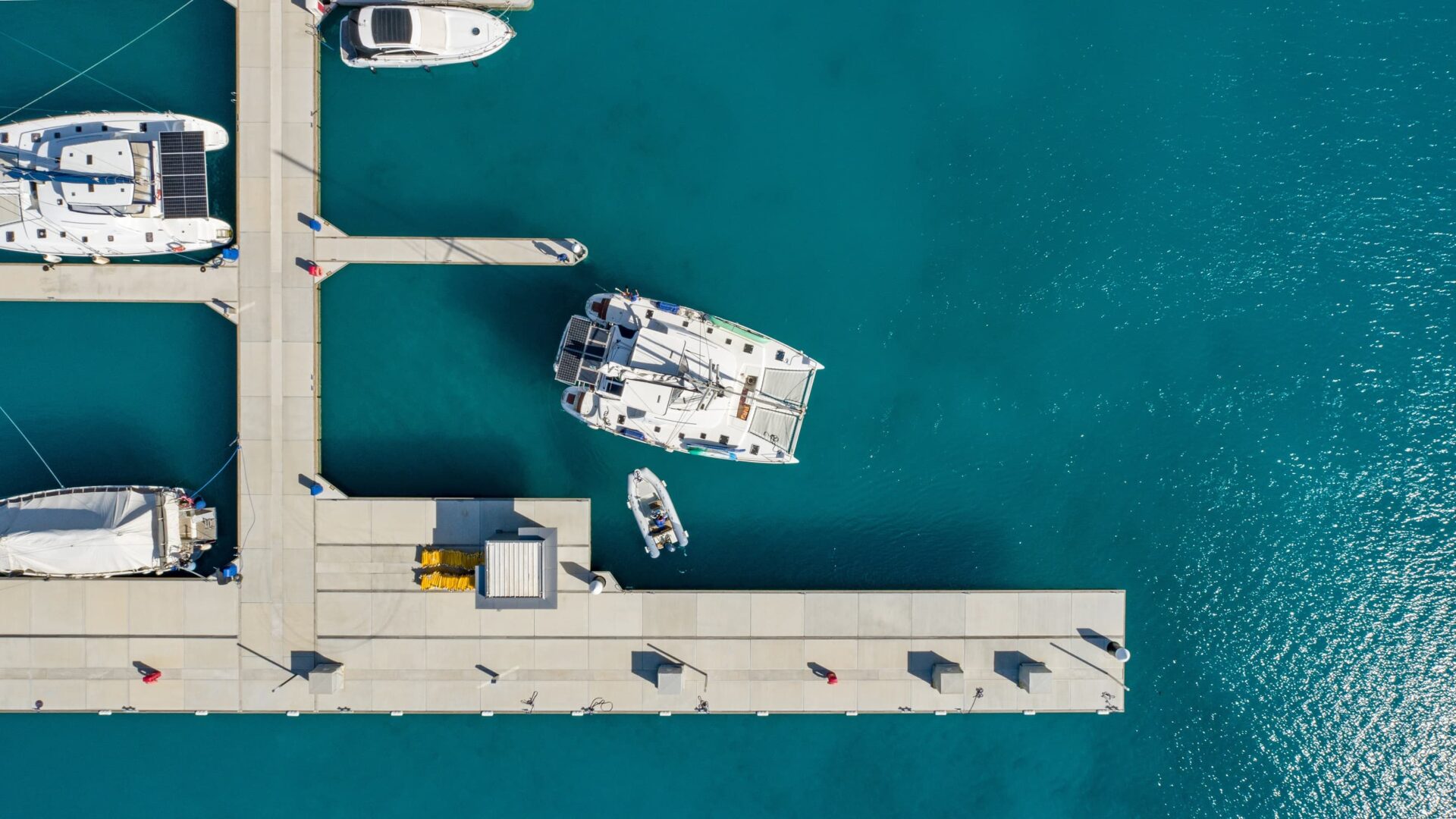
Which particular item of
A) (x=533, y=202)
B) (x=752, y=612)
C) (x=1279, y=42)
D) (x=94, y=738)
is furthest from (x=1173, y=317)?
(x=94, y=738)

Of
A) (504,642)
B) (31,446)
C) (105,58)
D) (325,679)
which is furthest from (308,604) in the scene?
(105,58)

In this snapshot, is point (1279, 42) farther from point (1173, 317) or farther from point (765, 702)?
point (765, 702)

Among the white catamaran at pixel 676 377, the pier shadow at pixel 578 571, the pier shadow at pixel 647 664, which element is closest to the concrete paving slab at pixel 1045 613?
the white catamaran at pixel 676 377

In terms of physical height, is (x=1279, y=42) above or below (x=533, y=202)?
above

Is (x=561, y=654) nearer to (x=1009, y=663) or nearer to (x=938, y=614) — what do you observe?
(x=938, y=614)

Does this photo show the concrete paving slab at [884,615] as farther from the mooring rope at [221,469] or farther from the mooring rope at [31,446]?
the mooring rope at [31,446]

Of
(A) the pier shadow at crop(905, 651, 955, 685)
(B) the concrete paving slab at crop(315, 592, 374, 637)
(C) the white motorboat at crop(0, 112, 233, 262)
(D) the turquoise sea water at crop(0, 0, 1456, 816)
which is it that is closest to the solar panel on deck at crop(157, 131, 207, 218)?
(C) the white motorboat at crop(0, 112, 233, 262)
